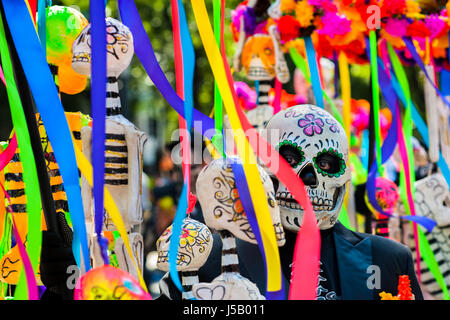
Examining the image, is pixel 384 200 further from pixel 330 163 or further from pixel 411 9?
pixel 330 163

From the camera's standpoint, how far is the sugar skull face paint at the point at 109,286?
1812mm

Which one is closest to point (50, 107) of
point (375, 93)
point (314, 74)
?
point (314, 74)

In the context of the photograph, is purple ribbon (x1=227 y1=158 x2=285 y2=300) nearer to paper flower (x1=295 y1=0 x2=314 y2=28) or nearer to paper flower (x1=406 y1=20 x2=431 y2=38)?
paper flower (x1=295 y1=0 x2=314 y2=28)

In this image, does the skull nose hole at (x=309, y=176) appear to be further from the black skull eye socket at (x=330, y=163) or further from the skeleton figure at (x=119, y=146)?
the skeleton figure at (x=119, y=146)

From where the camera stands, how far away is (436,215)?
411 centimetres

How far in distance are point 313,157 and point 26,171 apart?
100cm

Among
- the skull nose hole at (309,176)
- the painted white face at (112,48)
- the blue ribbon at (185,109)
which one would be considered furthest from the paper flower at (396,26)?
the painted white face at (112,48)

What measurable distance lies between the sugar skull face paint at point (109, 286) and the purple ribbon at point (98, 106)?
0.30 feet

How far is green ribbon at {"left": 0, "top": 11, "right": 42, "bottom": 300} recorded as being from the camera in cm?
208

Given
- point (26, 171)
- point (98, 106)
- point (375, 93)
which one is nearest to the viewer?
point (98, 106)

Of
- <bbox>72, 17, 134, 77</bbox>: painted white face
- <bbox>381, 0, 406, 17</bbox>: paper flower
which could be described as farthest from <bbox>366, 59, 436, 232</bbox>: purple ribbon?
<bbox>72, 17, 134, 77</bbox>: painted white face

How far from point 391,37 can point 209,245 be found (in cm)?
194

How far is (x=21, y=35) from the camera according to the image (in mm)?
2139
